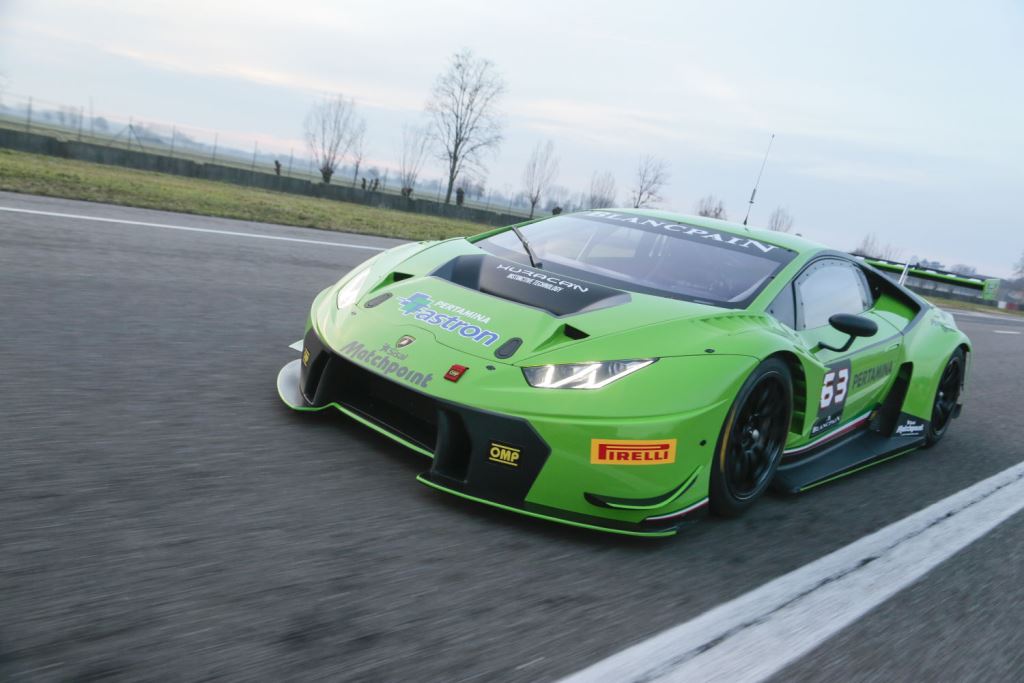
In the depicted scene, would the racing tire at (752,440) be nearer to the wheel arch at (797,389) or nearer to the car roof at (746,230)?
the wheel arch at (797,389)

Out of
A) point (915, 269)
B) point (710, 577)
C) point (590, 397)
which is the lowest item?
point (710, 577)

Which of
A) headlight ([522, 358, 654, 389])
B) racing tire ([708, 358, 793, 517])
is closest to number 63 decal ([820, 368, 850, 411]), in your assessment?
racing tire ([708, 358, 793, 517])

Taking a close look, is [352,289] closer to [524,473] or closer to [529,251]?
[529,251]

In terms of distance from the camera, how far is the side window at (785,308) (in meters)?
3.79

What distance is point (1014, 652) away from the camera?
2.64 m

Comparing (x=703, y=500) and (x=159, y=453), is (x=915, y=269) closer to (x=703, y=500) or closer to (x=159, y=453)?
(x=703, y=500)

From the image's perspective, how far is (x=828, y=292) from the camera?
4332 mm

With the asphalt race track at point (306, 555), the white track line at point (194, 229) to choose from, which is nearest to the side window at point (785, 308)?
the asphalt race track at point (306, 555)

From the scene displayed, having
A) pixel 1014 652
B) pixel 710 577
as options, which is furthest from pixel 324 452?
pixel 1014 652

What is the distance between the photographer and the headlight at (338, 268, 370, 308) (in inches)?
146

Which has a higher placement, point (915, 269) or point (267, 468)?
point (915, 269)

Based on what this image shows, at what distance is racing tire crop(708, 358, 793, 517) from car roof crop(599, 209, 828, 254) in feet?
3.64

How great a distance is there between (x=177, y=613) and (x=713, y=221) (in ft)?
12.4

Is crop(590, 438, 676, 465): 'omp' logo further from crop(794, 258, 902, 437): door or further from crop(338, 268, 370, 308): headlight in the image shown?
crop(338, 268, 370, 308): headlight
